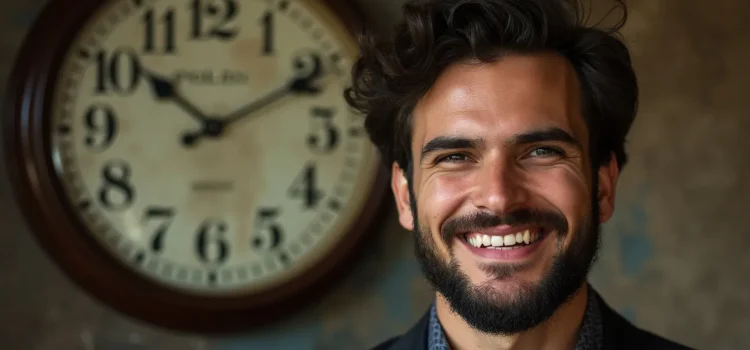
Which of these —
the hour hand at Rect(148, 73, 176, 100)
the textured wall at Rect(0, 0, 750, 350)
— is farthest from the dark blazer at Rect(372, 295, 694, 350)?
the hour hand at Rect(148, 73, 176, 100)

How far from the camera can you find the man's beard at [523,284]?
1029 millimetres

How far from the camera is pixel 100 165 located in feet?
4.66

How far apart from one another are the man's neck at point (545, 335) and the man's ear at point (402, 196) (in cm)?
14

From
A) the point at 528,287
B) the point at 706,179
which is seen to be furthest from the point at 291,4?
the point at 706,179

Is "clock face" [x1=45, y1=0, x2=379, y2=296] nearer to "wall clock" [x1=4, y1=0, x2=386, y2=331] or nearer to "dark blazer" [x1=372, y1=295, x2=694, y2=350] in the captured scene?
"wall clock" [x1=4, y1=0, x2=386, y2=331]

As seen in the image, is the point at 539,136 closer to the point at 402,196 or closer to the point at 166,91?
the point at 402,196

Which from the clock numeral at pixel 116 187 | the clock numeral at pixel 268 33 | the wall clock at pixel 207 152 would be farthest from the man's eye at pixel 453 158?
the clock numeral at pixel 116 187

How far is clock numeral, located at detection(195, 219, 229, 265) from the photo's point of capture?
1.43 meters

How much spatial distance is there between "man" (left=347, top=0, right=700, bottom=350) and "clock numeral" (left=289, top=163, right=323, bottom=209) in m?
0.31

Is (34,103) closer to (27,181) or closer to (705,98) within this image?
(27,181)

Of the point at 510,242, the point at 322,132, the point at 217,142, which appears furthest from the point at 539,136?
the point at 217,142

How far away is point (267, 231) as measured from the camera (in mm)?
1437

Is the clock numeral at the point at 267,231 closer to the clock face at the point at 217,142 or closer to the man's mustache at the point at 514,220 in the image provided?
the clock face at the point at 217,142

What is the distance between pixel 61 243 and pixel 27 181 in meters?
0.11
